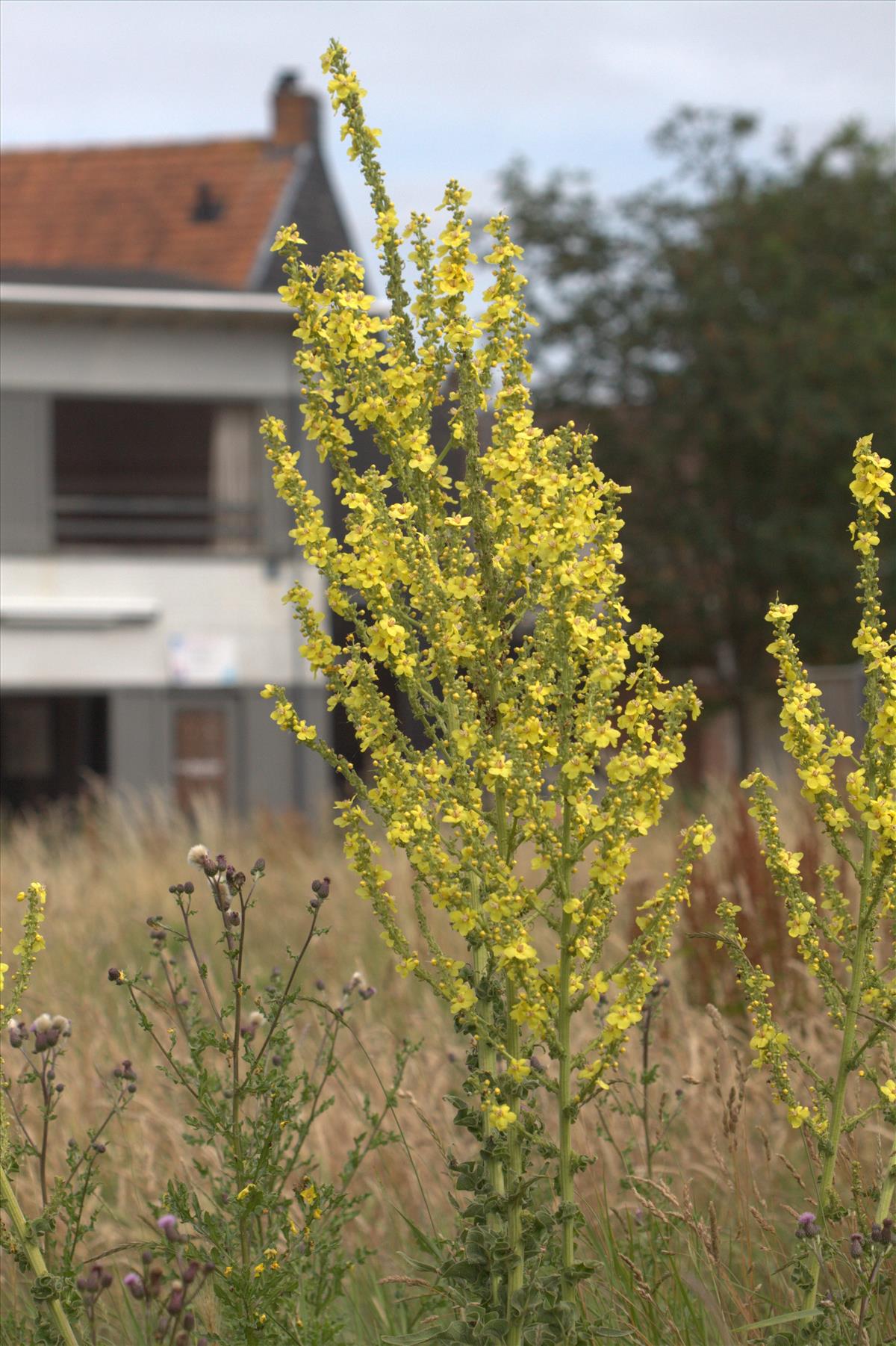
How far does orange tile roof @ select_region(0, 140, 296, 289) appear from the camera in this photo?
20.5 meters

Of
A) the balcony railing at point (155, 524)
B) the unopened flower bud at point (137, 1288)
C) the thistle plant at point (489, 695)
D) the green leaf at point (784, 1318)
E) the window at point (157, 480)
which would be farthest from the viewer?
the window at point (157, 480)

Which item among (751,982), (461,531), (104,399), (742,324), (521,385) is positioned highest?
(742,324)

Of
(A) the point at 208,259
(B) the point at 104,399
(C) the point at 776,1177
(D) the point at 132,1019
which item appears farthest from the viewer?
(A) the point at 208,259

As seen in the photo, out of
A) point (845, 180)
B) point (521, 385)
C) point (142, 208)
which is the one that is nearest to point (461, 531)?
point (521, 385)

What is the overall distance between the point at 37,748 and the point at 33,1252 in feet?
73.2

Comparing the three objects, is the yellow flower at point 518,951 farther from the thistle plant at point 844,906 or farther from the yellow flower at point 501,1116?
the thistle plant at point 844,906

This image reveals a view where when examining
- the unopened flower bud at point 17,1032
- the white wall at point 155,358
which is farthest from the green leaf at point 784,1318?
the white wall at point 155,358

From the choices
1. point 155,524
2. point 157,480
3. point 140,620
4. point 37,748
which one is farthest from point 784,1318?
point 37,748

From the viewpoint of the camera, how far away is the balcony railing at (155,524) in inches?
751

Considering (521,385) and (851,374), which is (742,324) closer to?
(851,374)

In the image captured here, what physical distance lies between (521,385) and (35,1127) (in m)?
3.19

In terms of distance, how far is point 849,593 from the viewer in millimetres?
22641

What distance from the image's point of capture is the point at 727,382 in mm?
22094

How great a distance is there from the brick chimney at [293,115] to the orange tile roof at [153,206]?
230 millimetres
